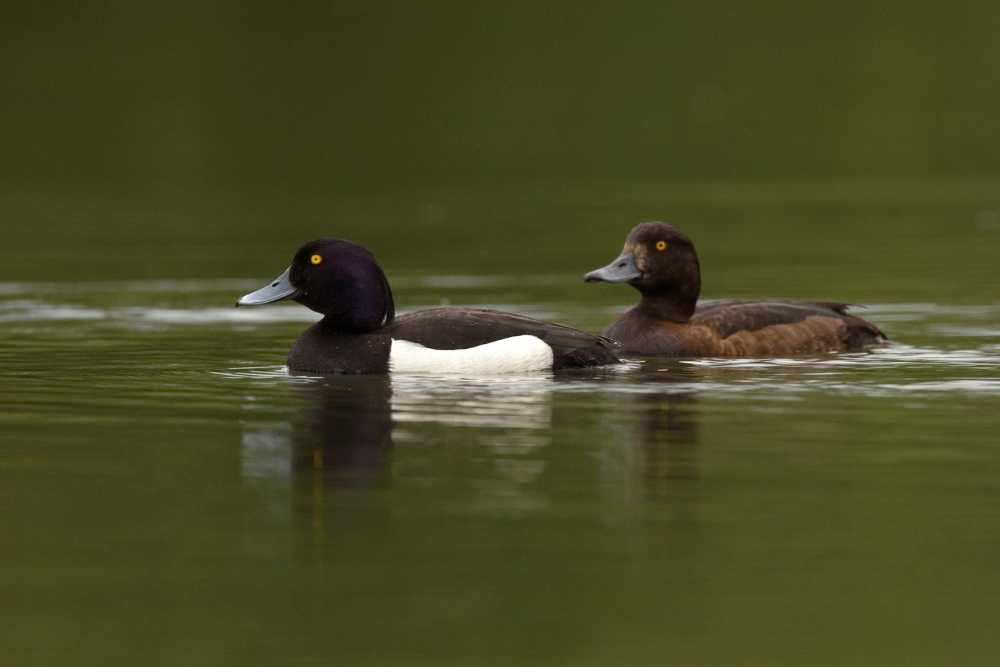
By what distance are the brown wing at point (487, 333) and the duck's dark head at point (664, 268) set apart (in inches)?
58.2

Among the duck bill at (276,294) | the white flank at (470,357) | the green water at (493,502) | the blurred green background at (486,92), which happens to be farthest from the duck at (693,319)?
the blurred green background at (486,92)

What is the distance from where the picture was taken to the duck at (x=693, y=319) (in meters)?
13.0

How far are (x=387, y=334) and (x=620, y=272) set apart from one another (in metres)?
2.37

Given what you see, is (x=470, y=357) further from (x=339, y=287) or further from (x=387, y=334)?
(x=339, y=287)

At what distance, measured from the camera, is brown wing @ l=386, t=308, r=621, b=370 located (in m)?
11.6

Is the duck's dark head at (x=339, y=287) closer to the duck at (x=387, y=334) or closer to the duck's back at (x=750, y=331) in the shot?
the duck at (x=387, y=334)

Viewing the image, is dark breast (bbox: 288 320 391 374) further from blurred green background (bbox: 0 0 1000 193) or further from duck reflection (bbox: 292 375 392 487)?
blurred green background (bbox: 0 0 1000 193)

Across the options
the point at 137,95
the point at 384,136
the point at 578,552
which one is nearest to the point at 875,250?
the point at 578,552

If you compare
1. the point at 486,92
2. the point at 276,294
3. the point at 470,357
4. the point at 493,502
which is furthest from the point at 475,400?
the point at 486,92

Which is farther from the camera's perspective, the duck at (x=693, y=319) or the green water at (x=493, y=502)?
the duck at (x=693, y=319)

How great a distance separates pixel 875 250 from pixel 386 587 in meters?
14.6

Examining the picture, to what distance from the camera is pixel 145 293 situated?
17406mm

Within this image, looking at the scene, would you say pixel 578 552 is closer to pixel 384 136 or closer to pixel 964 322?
pixel 964 322

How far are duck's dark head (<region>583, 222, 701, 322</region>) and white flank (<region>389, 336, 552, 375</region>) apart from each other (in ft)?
6.34
